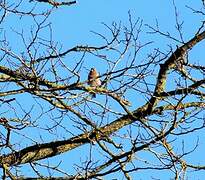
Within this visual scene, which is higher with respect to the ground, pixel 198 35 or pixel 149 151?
pixel 198 35

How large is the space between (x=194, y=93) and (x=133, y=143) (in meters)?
1.27

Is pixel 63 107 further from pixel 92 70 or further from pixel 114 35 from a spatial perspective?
pixel 114 35

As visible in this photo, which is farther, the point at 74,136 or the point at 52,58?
the point at 74,136

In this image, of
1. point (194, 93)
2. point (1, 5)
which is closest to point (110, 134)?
point (194, 93)

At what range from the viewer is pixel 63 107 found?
7727mm

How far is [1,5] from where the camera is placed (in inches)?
291

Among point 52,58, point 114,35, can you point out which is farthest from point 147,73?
point 52,58

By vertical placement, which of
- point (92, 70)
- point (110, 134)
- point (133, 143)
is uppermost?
point (92, 70)

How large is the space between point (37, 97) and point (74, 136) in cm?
104

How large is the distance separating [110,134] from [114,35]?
1411 mm

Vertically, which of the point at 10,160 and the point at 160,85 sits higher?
the point at 160,85

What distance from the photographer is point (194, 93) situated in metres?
8.10

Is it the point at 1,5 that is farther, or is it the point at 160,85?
the point at 160,85

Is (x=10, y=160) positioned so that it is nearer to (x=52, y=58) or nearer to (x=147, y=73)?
(x=52, y=58)
